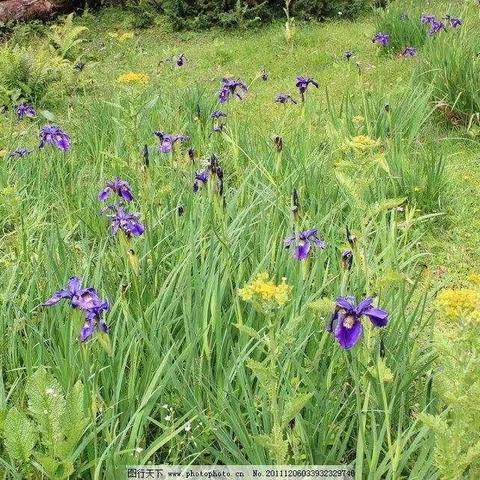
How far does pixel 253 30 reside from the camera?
328 inches

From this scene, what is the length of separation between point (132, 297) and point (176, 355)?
299mm

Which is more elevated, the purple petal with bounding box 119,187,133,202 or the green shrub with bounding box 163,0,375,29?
the purple petal with bounding box 119,187,133,202

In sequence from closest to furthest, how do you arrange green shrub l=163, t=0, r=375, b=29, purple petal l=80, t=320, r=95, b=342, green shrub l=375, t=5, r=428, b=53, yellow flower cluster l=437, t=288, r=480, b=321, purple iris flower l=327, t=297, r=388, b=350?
yellow flower cluster l=437, t=288, r=480, b=321
purple iris flower l=327, t=297, r=388, b=350
purple petal l=80, t=320, r=95, b=342
green shrub l=375, t=5, r=428, b=53
green shrub l=163, t=0, r=375, b=29

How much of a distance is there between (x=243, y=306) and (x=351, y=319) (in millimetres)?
812

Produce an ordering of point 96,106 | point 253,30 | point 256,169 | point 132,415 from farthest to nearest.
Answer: point 253,30
point 96,106
point 256,169
point 132,415

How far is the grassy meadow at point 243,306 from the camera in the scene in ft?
5.14

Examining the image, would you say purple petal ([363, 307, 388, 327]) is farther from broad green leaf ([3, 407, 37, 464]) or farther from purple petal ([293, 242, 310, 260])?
broad green leaf ([3, 407, 37, 464])

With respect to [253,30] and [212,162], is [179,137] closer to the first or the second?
[212,162]

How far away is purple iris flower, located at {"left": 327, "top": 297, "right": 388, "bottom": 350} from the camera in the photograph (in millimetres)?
1402

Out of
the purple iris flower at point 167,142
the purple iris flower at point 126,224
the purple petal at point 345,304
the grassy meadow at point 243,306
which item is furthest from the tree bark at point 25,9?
the purple petal at point 345,304

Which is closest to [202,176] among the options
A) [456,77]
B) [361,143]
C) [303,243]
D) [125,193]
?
[125,193]

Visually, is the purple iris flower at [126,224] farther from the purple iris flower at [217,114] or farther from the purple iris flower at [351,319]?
the purple iris flower at [217,114]

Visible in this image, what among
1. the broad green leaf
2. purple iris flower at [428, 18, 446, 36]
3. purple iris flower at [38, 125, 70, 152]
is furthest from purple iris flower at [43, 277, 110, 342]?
purple iris flower at [428, 18, 446, 36]

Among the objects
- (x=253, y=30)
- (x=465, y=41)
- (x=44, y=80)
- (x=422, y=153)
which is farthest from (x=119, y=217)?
(x=253, y=30)
